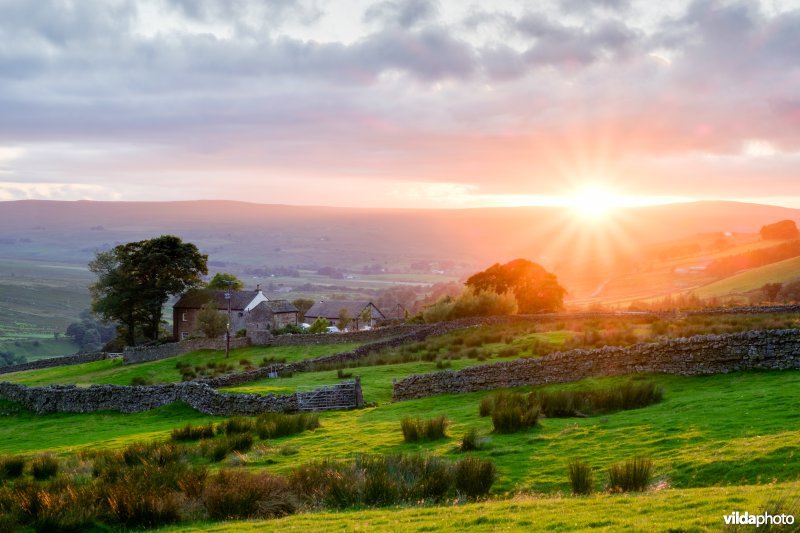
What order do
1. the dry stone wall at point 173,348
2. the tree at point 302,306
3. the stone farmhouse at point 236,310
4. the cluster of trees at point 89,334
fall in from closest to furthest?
1. the dry stone wall at point 173,348
2. the stone farmhouse at point 236,310
3. the tree at point 302,306
4. the cluster of trees at point 89,334

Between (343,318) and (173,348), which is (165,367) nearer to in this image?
(173,348)

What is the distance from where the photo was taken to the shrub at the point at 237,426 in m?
21.0

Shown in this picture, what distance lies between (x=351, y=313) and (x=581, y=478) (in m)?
73.9

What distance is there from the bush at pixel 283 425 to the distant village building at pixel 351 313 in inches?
2347

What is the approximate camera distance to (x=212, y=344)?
57.1m

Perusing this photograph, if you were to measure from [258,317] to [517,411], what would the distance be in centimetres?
5714

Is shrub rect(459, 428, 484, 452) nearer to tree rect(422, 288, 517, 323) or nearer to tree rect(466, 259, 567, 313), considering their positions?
tree rect(422, 288, 517, 323)

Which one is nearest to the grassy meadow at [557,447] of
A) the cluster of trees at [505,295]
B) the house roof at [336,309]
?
the cluster of trees at [505,295]

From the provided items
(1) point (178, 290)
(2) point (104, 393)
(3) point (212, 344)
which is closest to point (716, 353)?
(2) point (104, 393)

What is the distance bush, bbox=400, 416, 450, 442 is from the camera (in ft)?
54.3

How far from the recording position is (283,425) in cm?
2036

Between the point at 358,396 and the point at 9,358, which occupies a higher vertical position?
the point at 358,396

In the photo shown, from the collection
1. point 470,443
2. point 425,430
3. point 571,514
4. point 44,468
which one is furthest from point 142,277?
point 571,514

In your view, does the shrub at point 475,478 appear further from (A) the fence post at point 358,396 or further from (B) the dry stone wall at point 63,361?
(B) the dry stone wall at point 63,361
